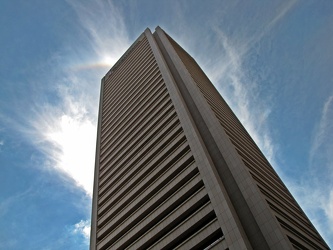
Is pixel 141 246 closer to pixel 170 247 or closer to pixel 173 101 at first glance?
pixel 170 247

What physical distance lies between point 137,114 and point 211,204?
1161 inches

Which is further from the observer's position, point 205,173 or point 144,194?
point 144,194

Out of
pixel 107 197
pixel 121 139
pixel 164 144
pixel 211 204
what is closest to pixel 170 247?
pixel 211 204

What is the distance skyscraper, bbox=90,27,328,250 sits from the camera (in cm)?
Answer: 2770

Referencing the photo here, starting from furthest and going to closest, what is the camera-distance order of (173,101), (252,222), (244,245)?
1. (173,101)
2. (252,222)
3. (244,245)

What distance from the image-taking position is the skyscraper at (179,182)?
27.7 meters

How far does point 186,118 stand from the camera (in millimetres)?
40656

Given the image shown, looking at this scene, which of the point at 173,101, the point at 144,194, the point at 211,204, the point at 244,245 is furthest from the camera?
the point at 173,101

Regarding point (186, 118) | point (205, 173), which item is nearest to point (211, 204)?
point (205, 173)

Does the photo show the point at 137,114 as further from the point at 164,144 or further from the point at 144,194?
the point at 144,194

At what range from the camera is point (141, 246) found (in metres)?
34.0

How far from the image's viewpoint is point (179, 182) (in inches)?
1369

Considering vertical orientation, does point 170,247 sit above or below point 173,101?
below

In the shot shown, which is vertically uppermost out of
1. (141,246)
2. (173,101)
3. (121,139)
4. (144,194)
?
(121,139)
